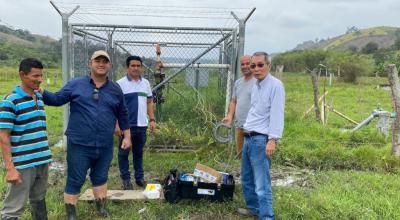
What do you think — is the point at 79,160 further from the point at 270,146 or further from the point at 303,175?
the point at 303,175

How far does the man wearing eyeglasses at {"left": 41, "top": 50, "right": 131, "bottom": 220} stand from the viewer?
3.68 meters

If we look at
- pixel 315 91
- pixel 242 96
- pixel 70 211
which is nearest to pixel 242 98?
pixel 242 96

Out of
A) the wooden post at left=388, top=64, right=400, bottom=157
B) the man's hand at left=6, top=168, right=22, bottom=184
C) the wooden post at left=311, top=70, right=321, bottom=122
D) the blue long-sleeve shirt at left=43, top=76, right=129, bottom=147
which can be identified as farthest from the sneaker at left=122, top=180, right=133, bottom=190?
the wooden post at left=311, top=70, right=321, bottom=122

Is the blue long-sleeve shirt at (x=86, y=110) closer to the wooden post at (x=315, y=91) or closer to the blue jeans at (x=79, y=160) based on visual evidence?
the blue jeans at (x=79, y=160)

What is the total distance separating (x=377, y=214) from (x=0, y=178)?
4.90 m

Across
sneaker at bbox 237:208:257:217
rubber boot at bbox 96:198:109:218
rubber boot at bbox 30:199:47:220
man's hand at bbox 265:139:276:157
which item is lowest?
sneaker at bbox 237:208:257:217

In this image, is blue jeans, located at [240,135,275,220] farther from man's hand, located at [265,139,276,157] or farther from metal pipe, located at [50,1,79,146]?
metal pipe, located at [50,1,79,146]

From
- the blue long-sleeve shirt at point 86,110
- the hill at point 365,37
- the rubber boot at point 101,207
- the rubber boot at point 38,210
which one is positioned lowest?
the rubber boot at point 101,207

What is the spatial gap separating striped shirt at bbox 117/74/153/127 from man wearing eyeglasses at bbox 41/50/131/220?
3.03ft

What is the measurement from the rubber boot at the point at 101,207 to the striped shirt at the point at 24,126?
971 millimetres

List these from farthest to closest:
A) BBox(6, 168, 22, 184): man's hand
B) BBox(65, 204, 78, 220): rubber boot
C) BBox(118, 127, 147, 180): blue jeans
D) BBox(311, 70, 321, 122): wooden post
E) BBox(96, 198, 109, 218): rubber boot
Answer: BBox(311, 70, 321, 122): wooden post → BBox(118, 127, 147, 180): blue jeans → BBox(96, 198, 109, 218): rubber boot → BBox(65, 204, 78, 220): rubber boot → BBox(6, 168, 22, 184): man's hand

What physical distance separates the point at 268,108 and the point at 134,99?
76.3 inches

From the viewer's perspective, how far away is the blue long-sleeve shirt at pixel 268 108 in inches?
143

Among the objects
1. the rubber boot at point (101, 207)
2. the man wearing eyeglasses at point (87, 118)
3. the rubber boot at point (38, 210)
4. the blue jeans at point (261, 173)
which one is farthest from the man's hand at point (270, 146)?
the rubber boot at point (38, 210)
